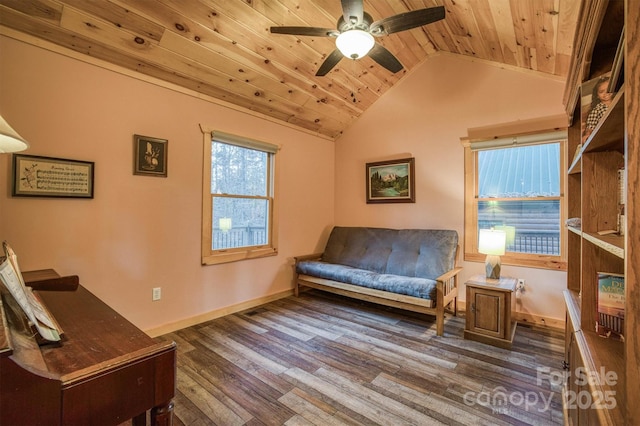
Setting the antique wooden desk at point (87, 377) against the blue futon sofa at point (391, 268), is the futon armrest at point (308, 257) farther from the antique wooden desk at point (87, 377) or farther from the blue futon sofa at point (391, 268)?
the antique wooden desk at point (87, 377)

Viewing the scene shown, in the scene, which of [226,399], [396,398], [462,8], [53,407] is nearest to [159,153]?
[226,399]

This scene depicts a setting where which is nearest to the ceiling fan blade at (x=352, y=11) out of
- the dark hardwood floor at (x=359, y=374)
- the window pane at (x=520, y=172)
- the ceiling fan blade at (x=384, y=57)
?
the ceiling fan blade at (x=384, y=57)

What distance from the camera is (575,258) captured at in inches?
72.6

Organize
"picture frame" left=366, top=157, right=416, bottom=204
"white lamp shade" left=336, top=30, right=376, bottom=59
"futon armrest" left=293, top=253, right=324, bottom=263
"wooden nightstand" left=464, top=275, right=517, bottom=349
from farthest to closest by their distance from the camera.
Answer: "futon armrest" left=293, top=253, right=324, bottom=263 → "picture frame" left=366, top=157, right=416, bottom=204 → "wooden nightstand" left=464, top=275, right=517, bottom=349 → "white lamp shade" left=336, top=30, right=376, bottom=59

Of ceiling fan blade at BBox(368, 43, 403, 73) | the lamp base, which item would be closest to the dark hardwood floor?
the lamp base

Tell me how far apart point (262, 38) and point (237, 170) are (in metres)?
1.45

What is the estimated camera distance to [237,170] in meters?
3.48

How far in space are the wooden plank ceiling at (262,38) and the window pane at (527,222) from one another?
52.9 inches

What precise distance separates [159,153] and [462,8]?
300cm

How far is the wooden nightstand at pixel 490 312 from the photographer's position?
2533mm

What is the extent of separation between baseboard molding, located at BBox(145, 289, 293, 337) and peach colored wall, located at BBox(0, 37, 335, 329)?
5 cm

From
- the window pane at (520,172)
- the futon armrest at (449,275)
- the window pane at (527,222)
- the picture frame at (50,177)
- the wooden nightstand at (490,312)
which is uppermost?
the window pane at (520,172)

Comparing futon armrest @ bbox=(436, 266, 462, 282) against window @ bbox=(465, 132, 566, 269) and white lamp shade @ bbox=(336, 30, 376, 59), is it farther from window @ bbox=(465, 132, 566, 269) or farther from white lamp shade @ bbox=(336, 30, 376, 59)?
white lamp shade @ bbox=(336, 30, 376, 59)

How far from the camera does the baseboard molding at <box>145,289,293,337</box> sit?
2789 mm
